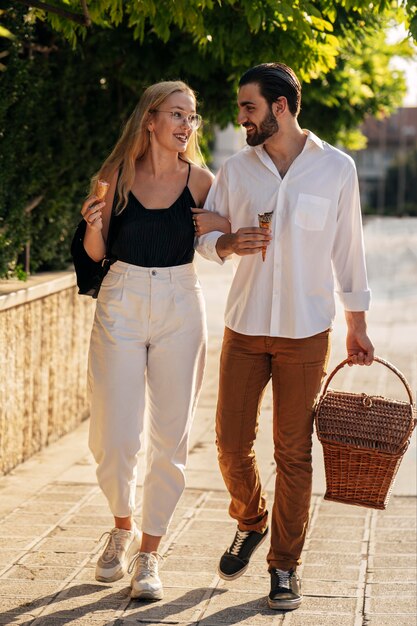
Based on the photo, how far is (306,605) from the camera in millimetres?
4527

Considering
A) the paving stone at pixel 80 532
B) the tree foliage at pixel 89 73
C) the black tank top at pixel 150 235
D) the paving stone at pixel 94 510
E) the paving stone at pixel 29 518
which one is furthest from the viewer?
the tree foliage at pixel 89 73

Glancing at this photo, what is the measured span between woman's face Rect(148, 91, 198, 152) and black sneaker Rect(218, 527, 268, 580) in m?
1.60

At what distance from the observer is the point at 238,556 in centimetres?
472

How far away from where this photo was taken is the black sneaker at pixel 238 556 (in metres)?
4.71

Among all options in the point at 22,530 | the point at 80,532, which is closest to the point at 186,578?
the point at 80,532

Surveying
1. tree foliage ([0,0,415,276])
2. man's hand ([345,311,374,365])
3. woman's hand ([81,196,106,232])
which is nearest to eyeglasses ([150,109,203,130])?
woman's hand ([81,196,106,232])

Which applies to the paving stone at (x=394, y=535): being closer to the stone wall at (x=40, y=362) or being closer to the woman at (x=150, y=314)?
the woman at (x=150, y=314)

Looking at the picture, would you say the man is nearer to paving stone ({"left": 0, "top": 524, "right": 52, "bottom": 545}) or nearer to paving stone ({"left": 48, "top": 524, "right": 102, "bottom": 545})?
paving stone ({"left": 48, "top": 524, "right": 102, "bottom": 545})

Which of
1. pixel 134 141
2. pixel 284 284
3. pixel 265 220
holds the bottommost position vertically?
pixel 284 284

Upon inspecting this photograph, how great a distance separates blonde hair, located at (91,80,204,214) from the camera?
4.56 m

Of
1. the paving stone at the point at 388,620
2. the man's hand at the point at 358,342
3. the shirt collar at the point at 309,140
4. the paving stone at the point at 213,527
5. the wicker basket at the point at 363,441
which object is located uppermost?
the shirt collar at the point at 309,140

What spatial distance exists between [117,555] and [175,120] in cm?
179

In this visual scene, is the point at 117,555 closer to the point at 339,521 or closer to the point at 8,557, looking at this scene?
the point at 8,557

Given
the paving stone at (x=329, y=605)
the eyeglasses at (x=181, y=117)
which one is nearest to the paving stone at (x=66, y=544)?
the paving stone at (x=329, y=605)
